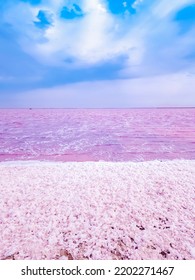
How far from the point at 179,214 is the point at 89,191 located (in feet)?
7.61

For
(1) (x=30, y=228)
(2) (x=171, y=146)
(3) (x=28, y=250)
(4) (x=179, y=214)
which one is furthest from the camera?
(2) (x=171, y=146)

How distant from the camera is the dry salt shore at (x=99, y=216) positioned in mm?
3896

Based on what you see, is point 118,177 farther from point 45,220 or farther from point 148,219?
point 45,220

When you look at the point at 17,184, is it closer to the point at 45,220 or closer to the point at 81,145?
the point at 45,220

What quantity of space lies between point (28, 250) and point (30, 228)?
62 cm

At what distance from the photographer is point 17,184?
6703 millimetres

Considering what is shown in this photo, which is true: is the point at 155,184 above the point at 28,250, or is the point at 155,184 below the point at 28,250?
above

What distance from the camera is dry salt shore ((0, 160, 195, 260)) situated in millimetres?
3896

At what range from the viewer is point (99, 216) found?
15.8 ft
